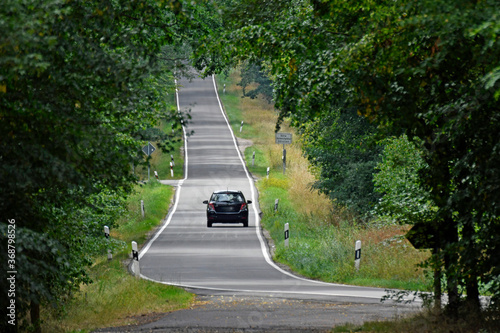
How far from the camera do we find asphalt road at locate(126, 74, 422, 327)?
17.9 meters

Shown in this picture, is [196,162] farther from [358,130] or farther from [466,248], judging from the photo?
[466,248]

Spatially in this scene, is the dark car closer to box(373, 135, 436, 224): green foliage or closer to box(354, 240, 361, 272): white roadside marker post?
box(354, 240, 361, 272): white roadside marker post

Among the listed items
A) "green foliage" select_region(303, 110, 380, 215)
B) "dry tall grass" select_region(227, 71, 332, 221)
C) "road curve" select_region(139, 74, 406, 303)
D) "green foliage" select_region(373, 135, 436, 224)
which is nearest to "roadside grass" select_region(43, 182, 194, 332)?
"road curve" select_region(139, 74, 406, 303)

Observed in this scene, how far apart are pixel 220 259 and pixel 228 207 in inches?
309

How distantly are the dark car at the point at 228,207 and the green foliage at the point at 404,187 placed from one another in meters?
12.9

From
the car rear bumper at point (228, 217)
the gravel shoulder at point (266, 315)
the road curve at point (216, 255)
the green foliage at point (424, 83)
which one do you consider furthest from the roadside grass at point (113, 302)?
the car rear bumper at point (228, 217)

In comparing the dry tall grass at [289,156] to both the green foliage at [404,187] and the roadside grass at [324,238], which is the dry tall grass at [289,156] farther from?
the green foliage at [404,187]

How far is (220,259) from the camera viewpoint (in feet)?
80.8

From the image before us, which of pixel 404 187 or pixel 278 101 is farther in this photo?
pixel 404 187

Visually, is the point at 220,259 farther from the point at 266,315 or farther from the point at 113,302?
the point at 266,315

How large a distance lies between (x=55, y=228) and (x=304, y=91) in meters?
3.55

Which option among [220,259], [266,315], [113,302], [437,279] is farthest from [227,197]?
[437,279]

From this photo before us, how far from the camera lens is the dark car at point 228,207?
32.2m

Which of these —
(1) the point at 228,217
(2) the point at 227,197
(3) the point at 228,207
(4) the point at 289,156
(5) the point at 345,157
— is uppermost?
(4) the point at 289,156
